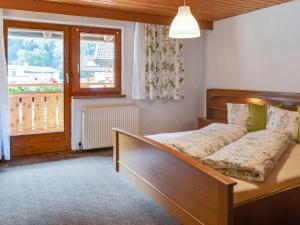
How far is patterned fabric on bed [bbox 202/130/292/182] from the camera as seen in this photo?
221 cm

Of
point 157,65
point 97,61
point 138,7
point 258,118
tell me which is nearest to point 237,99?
point 258,118

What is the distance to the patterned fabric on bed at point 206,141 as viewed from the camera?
8.69 ft

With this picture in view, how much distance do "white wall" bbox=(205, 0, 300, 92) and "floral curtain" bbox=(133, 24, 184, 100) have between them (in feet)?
2.19

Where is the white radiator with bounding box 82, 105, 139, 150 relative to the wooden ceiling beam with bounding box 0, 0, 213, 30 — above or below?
below

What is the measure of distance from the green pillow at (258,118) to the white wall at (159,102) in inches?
76.6

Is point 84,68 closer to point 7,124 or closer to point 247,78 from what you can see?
point 7,124

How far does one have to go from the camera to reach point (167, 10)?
14.9 feet

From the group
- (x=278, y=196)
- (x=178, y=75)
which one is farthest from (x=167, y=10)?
(x=278, y=196)

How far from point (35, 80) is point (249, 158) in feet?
11.6

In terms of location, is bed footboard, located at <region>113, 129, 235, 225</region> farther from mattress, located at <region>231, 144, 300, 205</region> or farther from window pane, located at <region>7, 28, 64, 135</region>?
window pane, located at <region>7, 28, 64, 135</region>

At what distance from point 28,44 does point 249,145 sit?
351cm

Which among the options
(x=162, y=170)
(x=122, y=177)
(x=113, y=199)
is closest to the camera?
(x=162, y=170)

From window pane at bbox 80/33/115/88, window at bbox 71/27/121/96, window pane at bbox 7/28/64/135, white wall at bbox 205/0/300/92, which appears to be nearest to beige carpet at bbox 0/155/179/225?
window pane at bbox 7/28/64/135

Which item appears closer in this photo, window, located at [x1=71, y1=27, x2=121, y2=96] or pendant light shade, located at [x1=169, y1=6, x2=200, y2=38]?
pendant light shade, located at [x1=169, y1=6, x2=200, y2=38]
